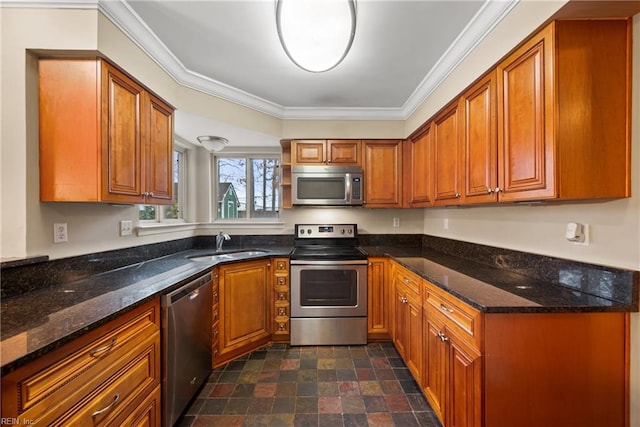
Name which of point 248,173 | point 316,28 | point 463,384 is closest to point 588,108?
point 316,28

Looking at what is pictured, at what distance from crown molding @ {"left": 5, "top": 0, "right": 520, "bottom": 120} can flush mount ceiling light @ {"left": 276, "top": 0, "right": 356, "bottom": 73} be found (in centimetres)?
91

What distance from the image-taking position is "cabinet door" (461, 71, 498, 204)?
1.56 metres

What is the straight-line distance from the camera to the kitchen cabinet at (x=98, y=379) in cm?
80

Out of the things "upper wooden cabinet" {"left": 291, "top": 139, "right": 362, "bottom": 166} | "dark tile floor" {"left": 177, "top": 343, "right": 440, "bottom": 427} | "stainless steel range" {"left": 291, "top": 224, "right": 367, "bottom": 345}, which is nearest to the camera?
"dark tile floor" {"left": 177, "top": 343, "right": 440, "bottom": 427}

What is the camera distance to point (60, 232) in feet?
4.88

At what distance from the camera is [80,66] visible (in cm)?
141

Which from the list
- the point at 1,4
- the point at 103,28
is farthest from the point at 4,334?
the point at 1,4

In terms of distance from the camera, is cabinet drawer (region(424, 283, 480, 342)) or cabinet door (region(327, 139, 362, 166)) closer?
cabinet drawer (region(424, 283, 480, 342))

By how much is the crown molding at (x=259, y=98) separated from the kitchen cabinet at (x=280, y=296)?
1.65m

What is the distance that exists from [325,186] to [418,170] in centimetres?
100

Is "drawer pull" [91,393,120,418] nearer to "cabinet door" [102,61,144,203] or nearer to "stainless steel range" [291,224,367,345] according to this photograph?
"cabinet door" [102,61,144,203]

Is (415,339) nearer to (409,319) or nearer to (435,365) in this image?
(409,319)

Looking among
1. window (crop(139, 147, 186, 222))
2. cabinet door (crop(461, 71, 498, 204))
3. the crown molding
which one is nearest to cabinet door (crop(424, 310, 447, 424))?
cabinet door (crop(461, 71, 498, 204))

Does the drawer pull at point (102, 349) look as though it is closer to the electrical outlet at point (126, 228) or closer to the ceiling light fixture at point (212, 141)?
the electrical outlet at point (126, 228)
